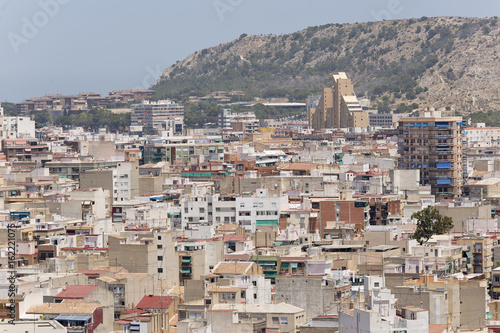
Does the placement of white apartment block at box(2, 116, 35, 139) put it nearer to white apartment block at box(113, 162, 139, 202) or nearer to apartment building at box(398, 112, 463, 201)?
white apartment block at box(113, 162, 139, 202)

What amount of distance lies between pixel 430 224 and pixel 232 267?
58.4ft

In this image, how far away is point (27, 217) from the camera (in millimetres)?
64500

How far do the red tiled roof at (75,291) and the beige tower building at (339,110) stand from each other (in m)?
138

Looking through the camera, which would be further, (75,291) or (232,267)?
(232,267)

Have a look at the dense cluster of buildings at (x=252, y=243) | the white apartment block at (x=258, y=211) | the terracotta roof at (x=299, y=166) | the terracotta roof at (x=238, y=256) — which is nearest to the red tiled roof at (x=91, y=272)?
the dense cluster of buildings at (x=252, y=243)

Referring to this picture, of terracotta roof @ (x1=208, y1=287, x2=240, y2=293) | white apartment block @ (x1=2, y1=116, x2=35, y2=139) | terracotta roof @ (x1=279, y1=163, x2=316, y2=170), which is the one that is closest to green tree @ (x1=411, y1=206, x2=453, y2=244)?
terracotta roof @ (x1=208, y1=287, x2=240, y2=293)

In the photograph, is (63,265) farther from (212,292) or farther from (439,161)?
(439,161)

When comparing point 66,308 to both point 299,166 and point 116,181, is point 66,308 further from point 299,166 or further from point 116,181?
point 299,166

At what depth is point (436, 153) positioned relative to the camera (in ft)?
292

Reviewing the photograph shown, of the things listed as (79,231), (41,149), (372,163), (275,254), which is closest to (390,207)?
(79,231)

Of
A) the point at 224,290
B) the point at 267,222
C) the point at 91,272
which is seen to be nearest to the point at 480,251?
the point at 267,222

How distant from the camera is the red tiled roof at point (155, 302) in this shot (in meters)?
41.8

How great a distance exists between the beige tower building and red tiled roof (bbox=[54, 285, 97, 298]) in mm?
138025

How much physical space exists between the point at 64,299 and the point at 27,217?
23933mm
